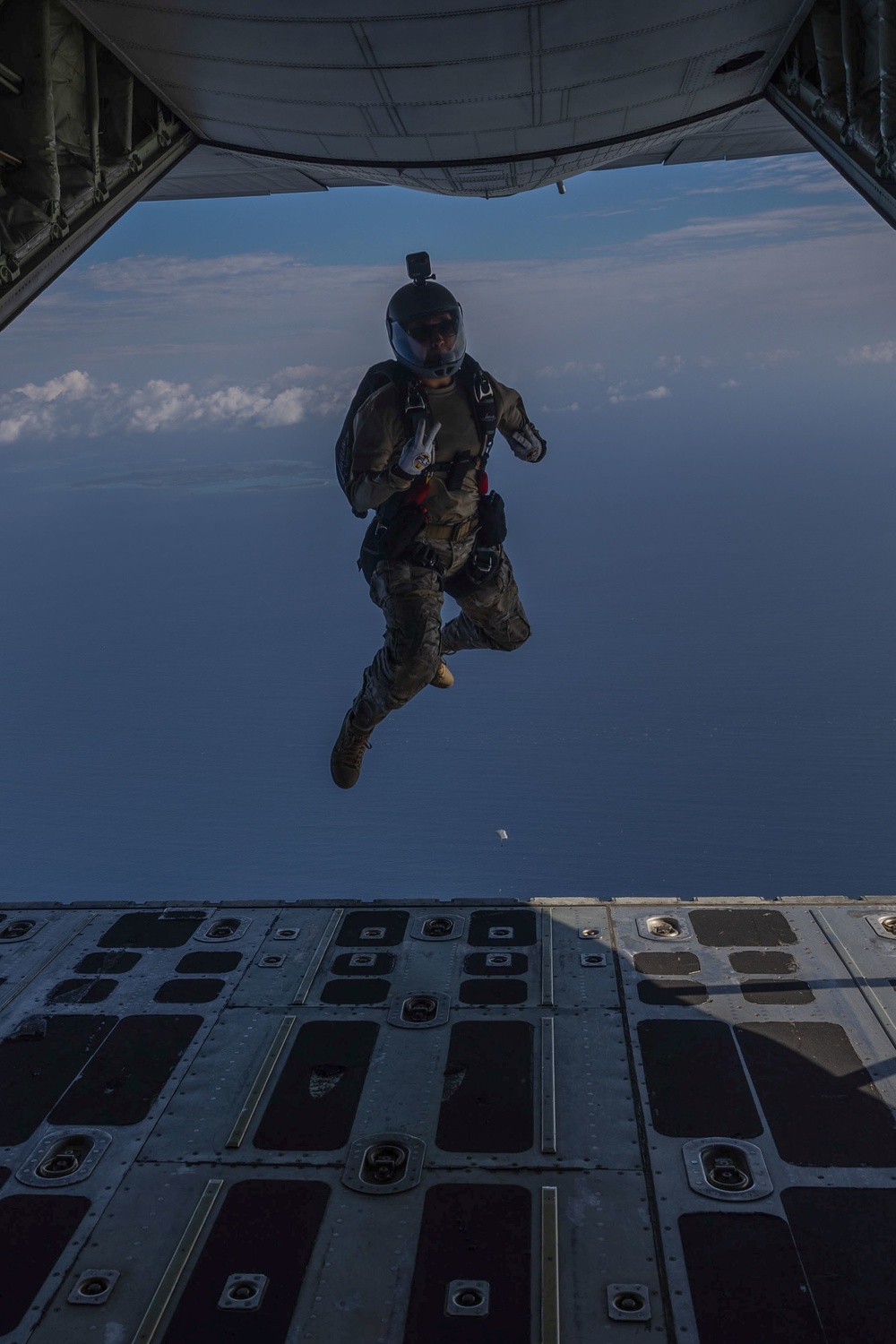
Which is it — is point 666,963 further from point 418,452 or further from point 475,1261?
point 418,452

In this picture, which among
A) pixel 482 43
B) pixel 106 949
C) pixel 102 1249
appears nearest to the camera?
pixel 482 43

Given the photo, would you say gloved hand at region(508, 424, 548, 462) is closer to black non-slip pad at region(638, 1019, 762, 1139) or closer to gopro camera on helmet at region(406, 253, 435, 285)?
gopro camera on helmet at region(406, 253, 435, 285)

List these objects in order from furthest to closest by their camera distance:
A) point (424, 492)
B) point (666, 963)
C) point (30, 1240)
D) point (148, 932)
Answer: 1. point (148, 932)
2. point (666, 963)
3. point (30, 1240)
4. point (424, 492)

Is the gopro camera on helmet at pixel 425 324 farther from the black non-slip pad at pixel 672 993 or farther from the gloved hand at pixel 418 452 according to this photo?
the black non-slip pad at pixel 672 993

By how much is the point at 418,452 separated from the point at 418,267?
4.78 ft

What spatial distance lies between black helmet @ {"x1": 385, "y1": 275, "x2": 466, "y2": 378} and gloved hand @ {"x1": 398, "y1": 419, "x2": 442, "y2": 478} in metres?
0.48

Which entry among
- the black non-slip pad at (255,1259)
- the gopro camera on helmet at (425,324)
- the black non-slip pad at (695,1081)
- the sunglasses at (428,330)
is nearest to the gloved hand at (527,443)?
the gopro camera on helmet at (425,324)

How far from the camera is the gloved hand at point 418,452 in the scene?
Result: 6.98 meters

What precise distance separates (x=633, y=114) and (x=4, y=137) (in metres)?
4.29

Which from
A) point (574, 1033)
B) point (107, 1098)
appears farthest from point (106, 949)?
point (574, 1033)

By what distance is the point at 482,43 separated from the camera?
5598mm

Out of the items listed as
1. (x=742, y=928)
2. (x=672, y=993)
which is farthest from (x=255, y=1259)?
(x=742, y=928)

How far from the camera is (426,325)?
276 inches

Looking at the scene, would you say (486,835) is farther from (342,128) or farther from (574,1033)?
(342,128)
